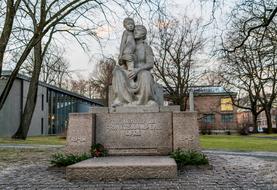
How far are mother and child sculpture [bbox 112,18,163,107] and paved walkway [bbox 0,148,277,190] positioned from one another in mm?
2533

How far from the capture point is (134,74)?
9.98 metres

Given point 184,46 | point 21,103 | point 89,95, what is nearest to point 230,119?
point 89,95

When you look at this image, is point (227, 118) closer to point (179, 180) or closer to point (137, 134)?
point (137, 134)

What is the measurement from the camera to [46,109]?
4572cm

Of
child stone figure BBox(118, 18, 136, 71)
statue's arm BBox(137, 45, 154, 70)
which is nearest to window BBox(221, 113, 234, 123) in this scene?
statue's arm BBox(137, 45, 154, 70)

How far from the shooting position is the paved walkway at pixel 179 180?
644 cm

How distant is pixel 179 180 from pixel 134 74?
3859mm

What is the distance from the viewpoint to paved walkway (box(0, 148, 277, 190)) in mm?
6438

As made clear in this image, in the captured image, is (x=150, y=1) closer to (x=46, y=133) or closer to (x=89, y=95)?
(x=46, y=133)

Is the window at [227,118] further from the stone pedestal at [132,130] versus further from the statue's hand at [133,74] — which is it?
the stone pedestal at [132,130]

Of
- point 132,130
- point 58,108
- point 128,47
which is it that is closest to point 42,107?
point 58,108

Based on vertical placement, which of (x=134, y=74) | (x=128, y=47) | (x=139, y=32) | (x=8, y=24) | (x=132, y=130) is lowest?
(x=132, y=130)

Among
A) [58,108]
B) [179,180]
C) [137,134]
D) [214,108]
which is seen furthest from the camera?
[214,108]

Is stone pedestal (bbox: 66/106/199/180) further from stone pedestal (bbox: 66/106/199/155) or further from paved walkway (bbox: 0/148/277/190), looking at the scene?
paved walkway (bbox: 0/148/277/190)
